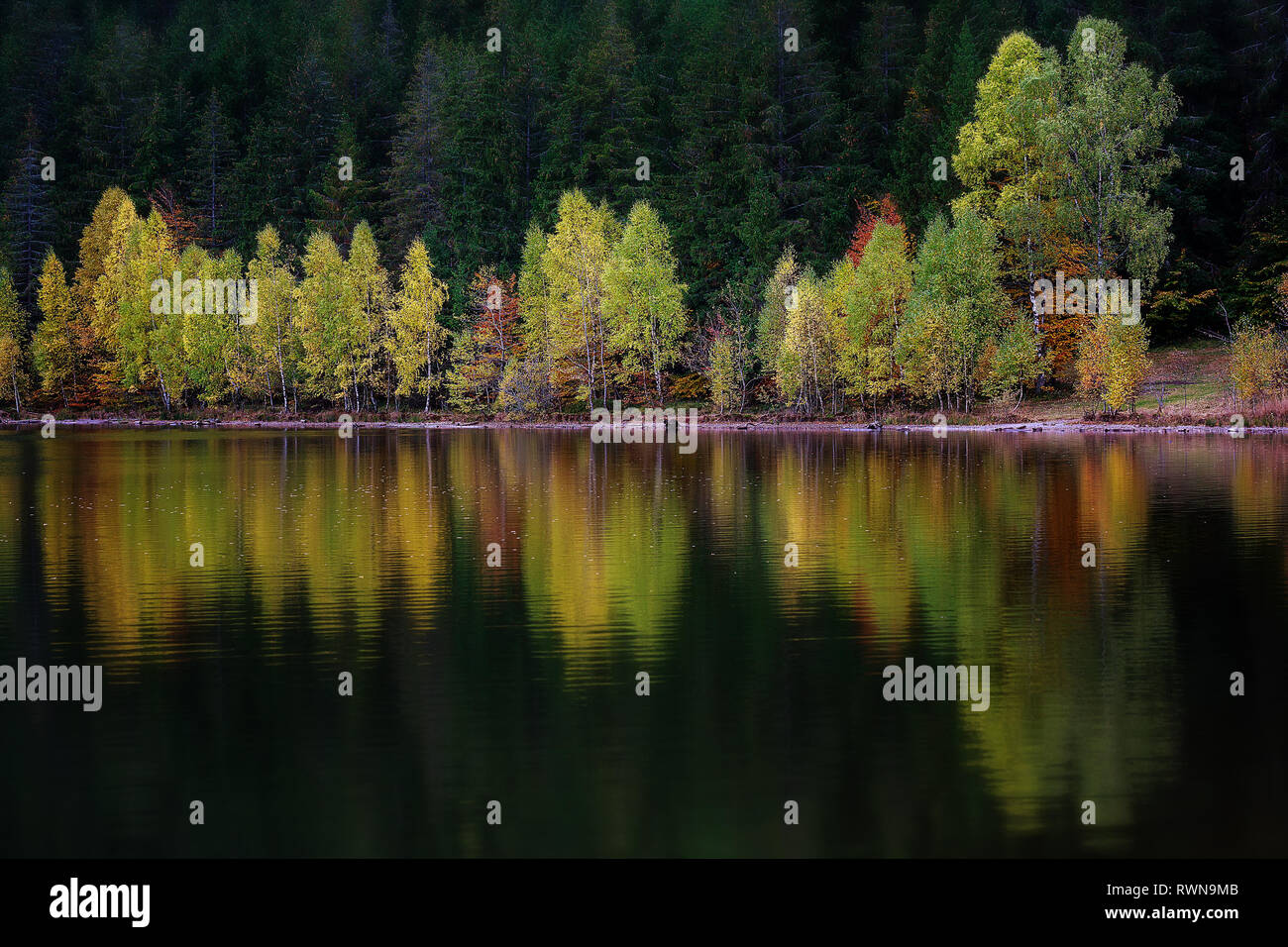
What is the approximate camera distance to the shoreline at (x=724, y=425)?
58375mm

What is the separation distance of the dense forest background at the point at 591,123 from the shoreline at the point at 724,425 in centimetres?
1037

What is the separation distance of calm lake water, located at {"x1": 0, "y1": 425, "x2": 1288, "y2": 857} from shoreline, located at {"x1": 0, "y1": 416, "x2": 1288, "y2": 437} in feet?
79.9

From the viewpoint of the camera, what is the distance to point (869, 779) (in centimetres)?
1312

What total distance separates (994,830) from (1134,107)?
195ft

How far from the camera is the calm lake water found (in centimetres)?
1222

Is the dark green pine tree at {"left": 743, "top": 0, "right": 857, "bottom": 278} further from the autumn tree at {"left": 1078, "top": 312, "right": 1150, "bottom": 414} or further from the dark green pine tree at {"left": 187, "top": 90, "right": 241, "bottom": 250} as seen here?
the dark green pine tree at {"left": 187, "top": 90, "right": 241, "bottom": 250}

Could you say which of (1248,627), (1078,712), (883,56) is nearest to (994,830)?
(1078,712)

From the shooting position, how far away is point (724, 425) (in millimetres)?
72750

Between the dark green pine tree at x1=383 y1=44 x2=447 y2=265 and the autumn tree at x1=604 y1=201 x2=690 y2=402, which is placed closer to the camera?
the autumn tree at x1=604 y1=201 x2=690 y2=402

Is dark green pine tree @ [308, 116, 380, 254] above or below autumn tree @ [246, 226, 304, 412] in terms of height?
above

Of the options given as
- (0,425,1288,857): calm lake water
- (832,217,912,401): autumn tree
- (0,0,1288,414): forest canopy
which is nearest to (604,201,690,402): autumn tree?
(0,0,1288,414): forest canopy

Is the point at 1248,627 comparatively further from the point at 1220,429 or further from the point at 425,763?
the point at 1220,429

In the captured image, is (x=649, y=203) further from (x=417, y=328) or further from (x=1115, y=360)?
(x=1115, y=360)

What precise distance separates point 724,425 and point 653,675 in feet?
185
